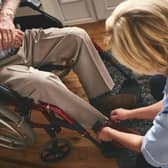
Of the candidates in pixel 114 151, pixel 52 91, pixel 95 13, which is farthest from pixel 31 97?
pixel 95 13

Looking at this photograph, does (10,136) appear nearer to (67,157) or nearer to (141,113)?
(67,157)

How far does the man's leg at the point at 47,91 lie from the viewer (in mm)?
1505

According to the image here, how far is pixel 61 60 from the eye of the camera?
175cm

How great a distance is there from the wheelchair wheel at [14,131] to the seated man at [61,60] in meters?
0.12

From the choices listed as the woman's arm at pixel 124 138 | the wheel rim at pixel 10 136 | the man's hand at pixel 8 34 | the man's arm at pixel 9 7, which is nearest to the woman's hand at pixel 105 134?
the woman's arm at pixel 124 138

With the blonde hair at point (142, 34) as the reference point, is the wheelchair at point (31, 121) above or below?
below

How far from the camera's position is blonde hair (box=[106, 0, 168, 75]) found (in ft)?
3.13

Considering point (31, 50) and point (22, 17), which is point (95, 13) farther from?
point (31, 50)

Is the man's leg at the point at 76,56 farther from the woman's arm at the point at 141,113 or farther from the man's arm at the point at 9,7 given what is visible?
the woman's arm at the point at 141,113

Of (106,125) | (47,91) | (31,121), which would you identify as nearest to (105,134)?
(106,125)

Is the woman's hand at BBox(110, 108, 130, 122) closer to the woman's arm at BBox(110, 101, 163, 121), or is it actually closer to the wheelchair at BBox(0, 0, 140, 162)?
the woman's arm at BBox(110, 101, 163, 121)

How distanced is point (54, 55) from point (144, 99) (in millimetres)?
518

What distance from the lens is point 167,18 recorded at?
3.13 feet

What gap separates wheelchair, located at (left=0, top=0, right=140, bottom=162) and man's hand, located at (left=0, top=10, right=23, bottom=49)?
6.8 inches
